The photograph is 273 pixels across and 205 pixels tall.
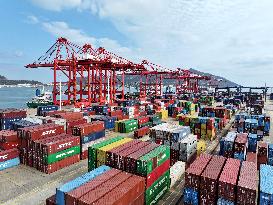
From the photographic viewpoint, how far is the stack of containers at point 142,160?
890 inches

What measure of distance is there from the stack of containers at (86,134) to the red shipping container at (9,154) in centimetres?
882

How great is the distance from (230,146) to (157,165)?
46.0 feet

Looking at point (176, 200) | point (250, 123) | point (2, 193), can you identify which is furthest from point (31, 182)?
point (250, 123)

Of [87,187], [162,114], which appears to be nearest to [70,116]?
[87,187]

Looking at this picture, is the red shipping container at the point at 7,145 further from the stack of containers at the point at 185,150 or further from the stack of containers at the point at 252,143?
the stack of containers at the point at 252,143

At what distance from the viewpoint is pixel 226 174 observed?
67.4 feet

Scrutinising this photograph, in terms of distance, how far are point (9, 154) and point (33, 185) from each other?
8.75 metres

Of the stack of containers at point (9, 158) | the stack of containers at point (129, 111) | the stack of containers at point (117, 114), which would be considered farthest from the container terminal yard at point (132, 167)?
the stack of containers at point (129, 111)

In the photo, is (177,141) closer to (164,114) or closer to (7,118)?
(7,118)

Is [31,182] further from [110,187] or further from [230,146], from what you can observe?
[230,146]

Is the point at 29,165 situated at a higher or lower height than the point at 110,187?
lower

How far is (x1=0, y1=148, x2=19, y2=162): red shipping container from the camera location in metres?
33.2

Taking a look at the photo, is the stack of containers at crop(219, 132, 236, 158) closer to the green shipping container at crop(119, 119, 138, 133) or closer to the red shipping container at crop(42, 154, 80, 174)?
the red shipping container at crop(42, 154, 80, 174)

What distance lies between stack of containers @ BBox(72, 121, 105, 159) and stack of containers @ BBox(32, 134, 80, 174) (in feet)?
5.39
